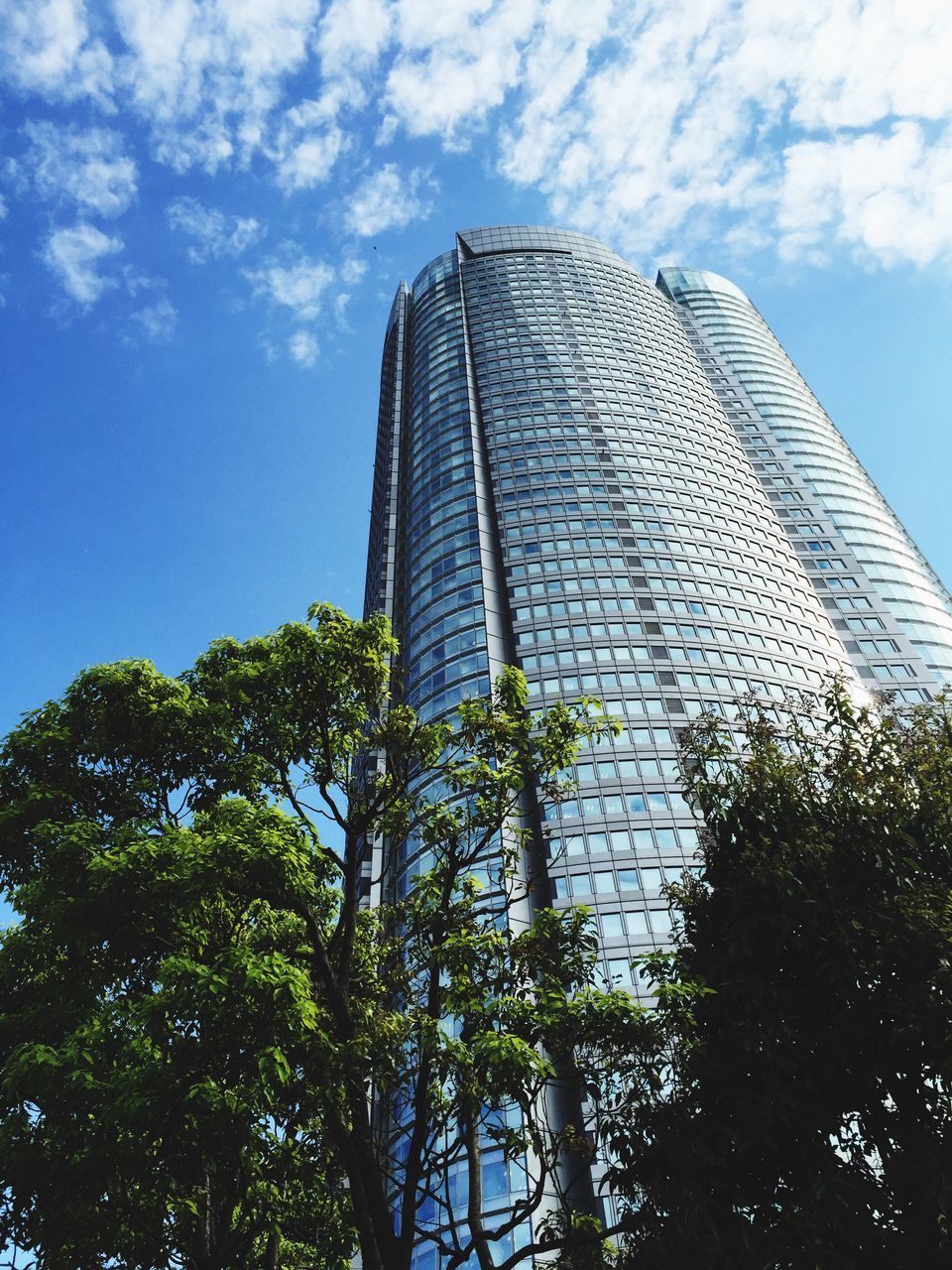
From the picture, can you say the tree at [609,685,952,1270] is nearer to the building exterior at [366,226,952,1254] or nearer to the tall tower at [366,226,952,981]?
the tall tower at [366,226,952,981]

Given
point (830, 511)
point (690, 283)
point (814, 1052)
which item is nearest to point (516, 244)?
Answer: point (690, 283)

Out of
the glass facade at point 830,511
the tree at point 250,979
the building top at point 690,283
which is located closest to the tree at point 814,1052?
the tree at point 250,979

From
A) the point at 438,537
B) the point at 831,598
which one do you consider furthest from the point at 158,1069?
the point at 831,598

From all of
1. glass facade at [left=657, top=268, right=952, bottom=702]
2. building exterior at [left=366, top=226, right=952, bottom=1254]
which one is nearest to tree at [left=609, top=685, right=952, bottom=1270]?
building exterior at [left=366, top=226, right=952, bottom=1254]

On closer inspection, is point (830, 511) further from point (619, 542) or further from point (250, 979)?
point (250, 979)

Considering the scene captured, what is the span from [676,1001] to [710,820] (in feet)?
9.50

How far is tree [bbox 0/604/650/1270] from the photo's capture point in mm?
8258

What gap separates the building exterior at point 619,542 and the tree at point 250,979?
2190cm

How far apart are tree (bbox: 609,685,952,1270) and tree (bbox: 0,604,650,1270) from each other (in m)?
1.03

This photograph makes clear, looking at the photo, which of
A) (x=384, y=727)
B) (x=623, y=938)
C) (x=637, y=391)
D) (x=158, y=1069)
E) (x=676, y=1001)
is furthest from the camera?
(x=637, y=391)

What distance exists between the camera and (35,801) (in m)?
10.5

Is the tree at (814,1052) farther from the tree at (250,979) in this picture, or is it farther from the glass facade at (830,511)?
the glass facade at (830,511)

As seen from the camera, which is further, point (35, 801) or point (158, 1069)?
point (35, 801)

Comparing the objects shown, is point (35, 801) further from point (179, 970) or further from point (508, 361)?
point (508, 361)
